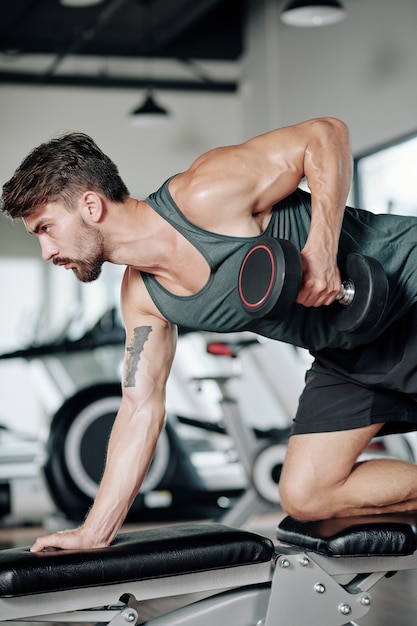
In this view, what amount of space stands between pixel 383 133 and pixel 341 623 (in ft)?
15.9

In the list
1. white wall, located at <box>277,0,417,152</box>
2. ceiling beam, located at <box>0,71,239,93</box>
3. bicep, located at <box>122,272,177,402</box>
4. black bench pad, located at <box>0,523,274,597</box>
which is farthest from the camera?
ceiling beam, located at <box>0,71,239,93</box>

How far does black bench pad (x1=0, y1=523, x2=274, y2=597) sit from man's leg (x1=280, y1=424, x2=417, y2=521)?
334 millimetres

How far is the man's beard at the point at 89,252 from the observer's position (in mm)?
1956

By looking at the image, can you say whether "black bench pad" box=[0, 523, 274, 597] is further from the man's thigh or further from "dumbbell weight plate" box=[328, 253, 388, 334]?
"dumbbell weight plate" box=[328, 253, 388, 334]

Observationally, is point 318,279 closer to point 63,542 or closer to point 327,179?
point 327,179

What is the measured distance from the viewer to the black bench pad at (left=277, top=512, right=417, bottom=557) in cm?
188

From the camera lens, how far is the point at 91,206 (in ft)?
6.40

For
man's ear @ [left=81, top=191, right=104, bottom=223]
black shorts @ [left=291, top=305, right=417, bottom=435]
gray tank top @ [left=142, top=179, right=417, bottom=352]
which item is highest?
man's ear @ [left=81, top=191, right=104, bottom=223]

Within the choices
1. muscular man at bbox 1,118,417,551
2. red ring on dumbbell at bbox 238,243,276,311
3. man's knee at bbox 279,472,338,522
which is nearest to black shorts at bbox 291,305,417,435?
muscular man at bbox 1,118,417,551

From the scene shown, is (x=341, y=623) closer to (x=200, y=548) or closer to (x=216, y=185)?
(x=200, y=548)

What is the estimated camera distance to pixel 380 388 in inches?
87.4

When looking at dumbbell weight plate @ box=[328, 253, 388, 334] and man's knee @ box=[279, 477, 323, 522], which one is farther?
man's knee @ box=[279, 477, 323, 522]

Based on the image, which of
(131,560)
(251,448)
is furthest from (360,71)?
(131,560)

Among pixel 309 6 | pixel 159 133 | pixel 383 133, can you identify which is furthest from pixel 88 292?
pixel 309 6
